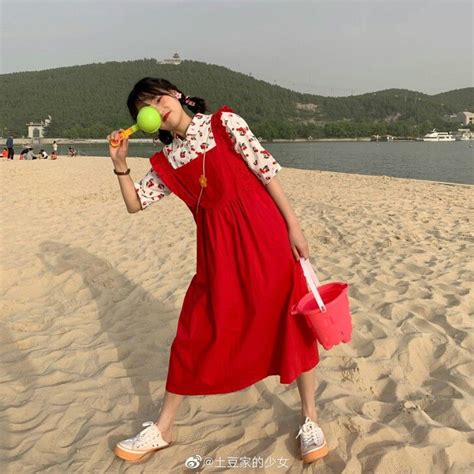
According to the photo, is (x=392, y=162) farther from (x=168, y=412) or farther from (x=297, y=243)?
(x=168, y=412)

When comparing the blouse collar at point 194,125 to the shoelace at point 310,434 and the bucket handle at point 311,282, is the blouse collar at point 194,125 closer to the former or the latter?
the bucket handle at point 311,282

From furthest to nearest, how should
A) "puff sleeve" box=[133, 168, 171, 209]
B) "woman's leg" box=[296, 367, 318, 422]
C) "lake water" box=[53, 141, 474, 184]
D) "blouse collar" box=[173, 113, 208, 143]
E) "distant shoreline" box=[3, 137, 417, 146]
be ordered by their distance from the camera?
"distant shoreline" box=[3, 137, 417, 146]
"lake water" box=[53, 141, 474, 184]
"puff sleeve" box=[133, 168, 171, 209]
"woman's leg" box=[296, 367, 318, 422]
"blouse collar" box=[173, 113, 208, 143]

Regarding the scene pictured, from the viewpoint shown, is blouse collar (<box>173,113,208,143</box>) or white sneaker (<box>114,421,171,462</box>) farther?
white sneaker (<box>114,421,171,462</box>)

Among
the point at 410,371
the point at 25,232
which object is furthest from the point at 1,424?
the point at 25,232

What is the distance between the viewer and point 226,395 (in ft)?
9.08

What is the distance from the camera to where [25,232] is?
714 centimetres

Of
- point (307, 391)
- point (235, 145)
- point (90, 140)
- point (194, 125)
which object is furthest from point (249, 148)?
point (90, 140)

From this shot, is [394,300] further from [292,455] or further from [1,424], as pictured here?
[1,424]

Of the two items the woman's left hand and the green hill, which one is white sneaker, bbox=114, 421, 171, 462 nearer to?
the woman's left hand

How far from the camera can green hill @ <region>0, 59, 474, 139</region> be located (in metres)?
119

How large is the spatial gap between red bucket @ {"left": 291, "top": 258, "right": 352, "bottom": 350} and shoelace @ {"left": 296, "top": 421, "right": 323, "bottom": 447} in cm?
45

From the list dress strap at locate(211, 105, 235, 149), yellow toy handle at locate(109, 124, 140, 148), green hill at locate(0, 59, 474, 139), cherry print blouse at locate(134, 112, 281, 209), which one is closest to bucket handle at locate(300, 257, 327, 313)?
cherry print blouse at locate(134, 112, 281, 209)

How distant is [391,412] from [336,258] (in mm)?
2952

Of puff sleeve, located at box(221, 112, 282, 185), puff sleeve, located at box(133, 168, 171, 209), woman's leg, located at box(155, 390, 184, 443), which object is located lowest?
woman's leg, located at box(155, 390, 184, 443)
